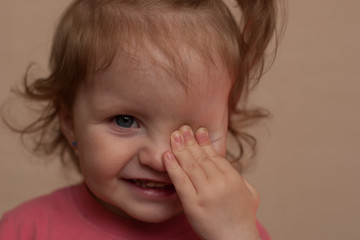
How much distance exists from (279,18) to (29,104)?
72cm

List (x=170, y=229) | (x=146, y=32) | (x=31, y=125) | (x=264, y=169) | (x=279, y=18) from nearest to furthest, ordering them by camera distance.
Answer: (x=146, y=32)
(x=170, y=229)
(x=31, y=125)
(x=279, y=18)
(x=264, y=169)

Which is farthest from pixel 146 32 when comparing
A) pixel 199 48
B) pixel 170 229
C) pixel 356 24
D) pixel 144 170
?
pixel 356 24

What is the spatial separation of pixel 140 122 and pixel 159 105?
5 cm

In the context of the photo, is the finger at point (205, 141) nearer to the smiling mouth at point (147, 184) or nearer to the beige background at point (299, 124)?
the smiling mouth at point (147, 184)

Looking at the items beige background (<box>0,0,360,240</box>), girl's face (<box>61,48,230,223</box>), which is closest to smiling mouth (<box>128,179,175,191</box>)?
girl's face (<box>61,48,230,223</box>)

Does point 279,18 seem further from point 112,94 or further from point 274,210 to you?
point 112,94

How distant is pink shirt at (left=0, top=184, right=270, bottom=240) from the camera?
1.08 metres

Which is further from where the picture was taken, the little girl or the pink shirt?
the pink shirt

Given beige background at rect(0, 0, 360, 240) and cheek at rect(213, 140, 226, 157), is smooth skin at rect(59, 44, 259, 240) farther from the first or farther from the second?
beige background at rect(0, 0, 360, 240)

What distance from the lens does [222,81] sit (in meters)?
0.97

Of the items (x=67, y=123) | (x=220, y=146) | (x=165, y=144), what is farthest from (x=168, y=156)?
(x=67, y=123)

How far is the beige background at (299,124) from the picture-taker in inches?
64.5

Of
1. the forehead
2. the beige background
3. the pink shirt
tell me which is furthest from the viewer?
the beige background

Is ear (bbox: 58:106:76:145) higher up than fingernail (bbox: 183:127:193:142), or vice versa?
fingernail (bbox: 183:127:193:142)
